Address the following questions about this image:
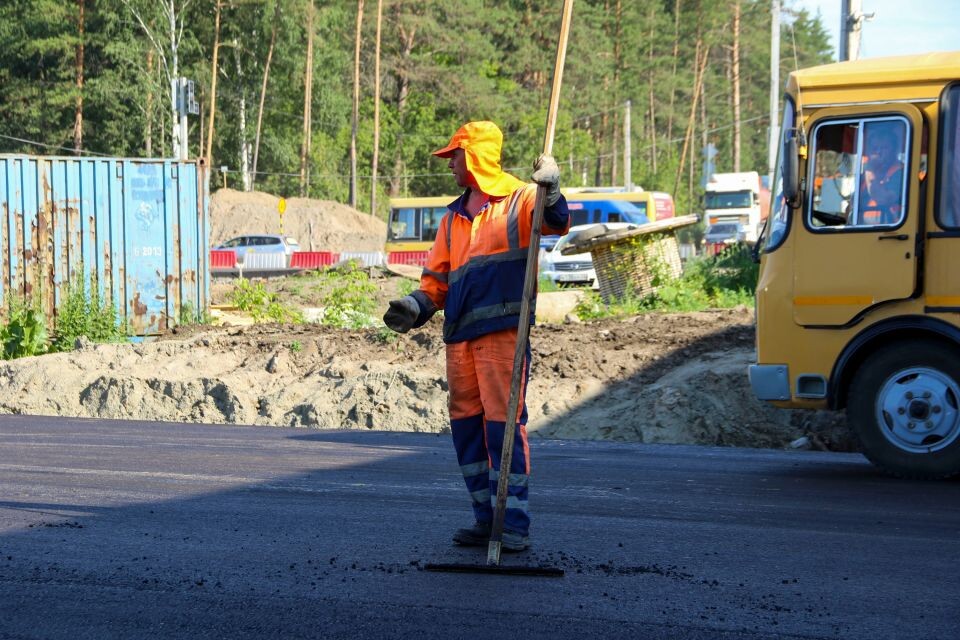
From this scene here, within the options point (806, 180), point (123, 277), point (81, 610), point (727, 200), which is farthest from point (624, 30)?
point (81, 610)

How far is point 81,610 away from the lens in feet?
16.1

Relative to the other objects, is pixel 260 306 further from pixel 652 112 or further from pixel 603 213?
pixel 652 112

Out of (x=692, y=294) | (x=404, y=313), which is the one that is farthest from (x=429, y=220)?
(x=404, y=313)

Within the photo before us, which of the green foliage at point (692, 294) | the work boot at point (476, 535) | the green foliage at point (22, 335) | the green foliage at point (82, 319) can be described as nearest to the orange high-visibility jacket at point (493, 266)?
the work boot at point (476, 535)

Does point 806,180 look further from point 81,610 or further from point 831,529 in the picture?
point 81,610

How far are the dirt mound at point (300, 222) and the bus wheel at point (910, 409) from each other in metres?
48.8

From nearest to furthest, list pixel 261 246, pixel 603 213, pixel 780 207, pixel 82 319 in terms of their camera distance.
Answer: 1. pixel 780 207
2. pixel 82 319
3. pixel 603 213
4. pixel 261 246

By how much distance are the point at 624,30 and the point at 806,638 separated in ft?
227

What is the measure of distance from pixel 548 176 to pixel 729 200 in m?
49.9

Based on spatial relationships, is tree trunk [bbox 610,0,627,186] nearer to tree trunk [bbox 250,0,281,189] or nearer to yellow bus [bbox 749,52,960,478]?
tree trunk [bbox 250,0,281,189]

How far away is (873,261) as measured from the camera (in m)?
8.40

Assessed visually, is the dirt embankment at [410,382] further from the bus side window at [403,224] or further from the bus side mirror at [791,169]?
the bus side window at [403,224]

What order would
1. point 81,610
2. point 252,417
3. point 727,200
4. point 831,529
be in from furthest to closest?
point 727,200
point 252,417
point 831,529
point 81,610

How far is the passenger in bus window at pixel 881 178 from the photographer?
8359 millimetres
